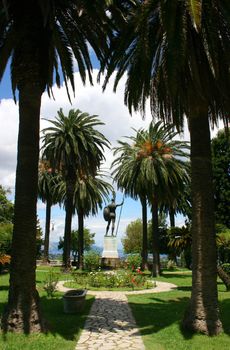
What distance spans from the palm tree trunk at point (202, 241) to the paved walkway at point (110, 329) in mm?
1685

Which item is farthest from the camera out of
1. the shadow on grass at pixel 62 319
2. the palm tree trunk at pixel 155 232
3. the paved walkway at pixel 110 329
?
the palm tree trunk at pixel 155 232

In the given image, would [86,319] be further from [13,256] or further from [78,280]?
[78,280]

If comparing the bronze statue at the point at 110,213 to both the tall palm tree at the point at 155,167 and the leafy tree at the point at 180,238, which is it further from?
the leafy tree at the point at 180,238

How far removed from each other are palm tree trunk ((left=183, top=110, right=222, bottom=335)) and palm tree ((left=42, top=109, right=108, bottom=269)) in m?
24.8

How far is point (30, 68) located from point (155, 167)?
23.9 meters

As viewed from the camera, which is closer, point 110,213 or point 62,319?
point 62,319

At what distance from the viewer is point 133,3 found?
1359 cm

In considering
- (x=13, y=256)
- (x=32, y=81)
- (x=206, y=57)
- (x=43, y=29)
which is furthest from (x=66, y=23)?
(x=13, y=256)

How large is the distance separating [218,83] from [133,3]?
4.04 meters

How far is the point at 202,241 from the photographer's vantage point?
11680 millimetres

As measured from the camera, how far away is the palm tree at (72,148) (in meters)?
37.2

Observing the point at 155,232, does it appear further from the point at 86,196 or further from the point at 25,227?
the point at 25,227

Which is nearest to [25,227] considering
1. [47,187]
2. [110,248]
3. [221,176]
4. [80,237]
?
[110,248]

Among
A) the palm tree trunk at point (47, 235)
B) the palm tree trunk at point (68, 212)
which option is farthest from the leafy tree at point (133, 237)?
the palm tree trunk at point (68, 212)
